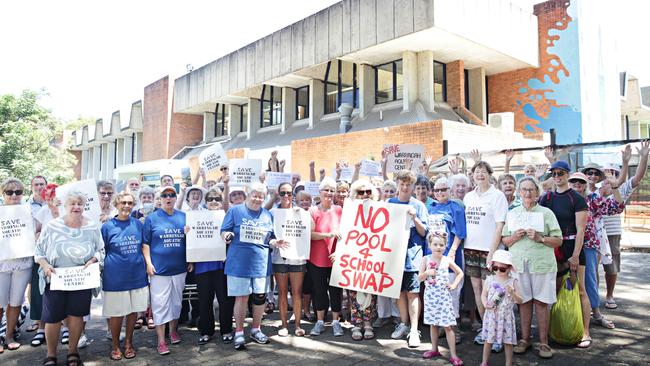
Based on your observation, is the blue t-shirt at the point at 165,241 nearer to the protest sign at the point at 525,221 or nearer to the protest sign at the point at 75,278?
the protest sign at the point at 75,278

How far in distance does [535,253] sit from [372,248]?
180 centimetres

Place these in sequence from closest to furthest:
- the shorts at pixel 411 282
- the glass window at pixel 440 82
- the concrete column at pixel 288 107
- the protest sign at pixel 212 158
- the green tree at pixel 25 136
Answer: the shorts at pixel 411 282, the protest sign at pixel 212 158, the green tree at pixel 25 136, the glass window at pixel 440 82, the concrete column at pixel 288 107

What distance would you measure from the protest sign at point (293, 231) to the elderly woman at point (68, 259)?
1974 mm

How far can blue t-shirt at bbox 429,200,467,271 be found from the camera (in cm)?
510

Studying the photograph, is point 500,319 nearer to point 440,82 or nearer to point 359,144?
point 359,144

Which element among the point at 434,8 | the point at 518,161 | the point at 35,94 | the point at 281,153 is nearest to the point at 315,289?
the point at 518,161

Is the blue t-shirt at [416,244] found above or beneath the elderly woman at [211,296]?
above

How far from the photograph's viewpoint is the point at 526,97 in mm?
18234

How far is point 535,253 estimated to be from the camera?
4.53 meters

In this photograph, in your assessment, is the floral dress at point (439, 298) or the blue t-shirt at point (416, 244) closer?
the floral dress at point (439, 298)

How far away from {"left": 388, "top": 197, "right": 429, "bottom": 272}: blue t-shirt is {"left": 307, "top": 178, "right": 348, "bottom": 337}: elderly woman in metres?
0.87

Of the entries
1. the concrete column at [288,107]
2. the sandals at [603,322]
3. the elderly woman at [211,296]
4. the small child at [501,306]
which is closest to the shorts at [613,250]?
the sandals at [603,322]

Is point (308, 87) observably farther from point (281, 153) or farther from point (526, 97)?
point (526, 97)

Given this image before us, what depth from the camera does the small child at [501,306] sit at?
13.8ft
